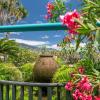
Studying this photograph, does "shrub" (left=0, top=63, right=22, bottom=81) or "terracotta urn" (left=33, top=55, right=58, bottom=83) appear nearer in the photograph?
"shrub" (left=0, top=63, right=22, bottom=81)

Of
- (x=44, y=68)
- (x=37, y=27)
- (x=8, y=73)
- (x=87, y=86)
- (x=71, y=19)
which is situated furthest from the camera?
(x=44, y=68)

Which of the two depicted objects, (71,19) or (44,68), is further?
(44,68)

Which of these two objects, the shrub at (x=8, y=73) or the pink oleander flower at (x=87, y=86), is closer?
the pink oleander flower at (x=87, y=86)

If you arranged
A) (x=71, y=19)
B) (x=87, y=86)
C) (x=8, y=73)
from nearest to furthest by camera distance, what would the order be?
Result: (x=71, y=19)
(x=87, y=86)
(x=8, y=73)

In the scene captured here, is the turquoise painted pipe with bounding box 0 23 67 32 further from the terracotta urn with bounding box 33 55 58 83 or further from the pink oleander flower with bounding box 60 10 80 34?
the terracotta urn with bounding box 33 55 58 83

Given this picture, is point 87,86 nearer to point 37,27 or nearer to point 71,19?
point 71,19

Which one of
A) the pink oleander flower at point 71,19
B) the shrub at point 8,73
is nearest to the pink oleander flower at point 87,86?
the pink oleander flower at point 71,19

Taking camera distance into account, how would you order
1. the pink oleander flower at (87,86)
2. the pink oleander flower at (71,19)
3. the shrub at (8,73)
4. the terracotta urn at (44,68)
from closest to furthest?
the pink oleander flower at (71,19) → the pink oleander flower at (87,86) → the shrub at (8,73) → the terracotta urn at (44,68)

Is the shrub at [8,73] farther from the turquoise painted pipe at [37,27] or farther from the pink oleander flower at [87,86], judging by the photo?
the pink oleander flower at [87,86]

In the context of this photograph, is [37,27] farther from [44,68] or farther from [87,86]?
[44,68]

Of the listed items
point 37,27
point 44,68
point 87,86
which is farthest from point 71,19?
point 44,68

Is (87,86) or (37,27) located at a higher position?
(37,27)

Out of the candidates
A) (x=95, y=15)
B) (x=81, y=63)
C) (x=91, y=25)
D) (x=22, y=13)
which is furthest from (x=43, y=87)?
(x=22, y=13)

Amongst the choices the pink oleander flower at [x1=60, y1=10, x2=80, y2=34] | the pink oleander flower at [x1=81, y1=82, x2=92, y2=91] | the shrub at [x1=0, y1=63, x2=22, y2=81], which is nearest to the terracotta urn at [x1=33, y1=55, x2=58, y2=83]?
the shrub at [x1=0, y1=63, x2=22, y2=81]
